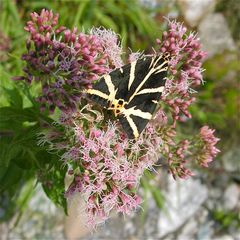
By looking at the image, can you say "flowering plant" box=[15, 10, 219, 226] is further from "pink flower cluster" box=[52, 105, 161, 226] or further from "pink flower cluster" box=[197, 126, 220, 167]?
"pink flower cluster" box=[197, 126, 220, 167]

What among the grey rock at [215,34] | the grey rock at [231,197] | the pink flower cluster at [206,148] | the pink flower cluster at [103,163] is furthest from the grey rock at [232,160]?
the pink flower cluster at [103,163]

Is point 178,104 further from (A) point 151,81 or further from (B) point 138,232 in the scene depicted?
(B) point 138,232

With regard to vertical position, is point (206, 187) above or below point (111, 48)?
below

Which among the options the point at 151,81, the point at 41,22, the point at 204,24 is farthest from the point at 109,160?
the point at 204,24

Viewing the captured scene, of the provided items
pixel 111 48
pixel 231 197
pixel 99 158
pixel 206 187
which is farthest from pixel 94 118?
pixel 231 197

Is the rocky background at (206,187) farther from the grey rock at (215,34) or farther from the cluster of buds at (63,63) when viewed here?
the cluster of buds at (63,63)

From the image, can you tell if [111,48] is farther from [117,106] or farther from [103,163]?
[103,163]

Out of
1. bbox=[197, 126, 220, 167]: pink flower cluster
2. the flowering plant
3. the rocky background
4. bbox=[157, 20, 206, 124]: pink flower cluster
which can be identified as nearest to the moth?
the flowering plant
